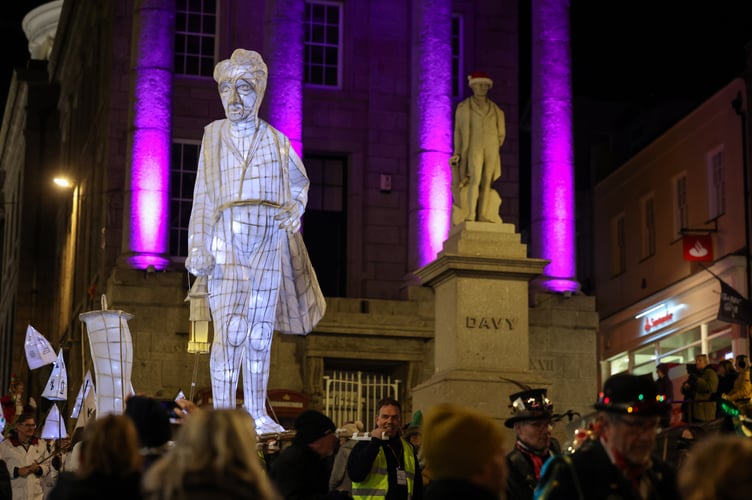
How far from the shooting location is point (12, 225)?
65.1 meters

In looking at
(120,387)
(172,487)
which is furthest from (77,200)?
(172,487)

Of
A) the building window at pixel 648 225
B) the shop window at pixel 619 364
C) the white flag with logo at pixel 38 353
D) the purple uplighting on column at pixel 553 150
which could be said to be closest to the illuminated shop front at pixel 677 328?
the shop window at pixel 619 364

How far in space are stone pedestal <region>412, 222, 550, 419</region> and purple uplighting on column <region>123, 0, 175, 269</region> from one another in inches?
572

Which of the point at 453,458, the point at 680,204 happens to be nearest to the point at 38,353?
the point at 453,458

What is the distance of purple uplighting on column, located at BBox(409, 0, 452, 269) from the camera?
3503 cm

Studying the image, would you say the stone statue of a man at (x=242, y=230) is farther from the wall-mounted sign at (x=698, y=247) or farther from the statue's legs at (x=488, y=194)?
the wall-mounted sign at (x=698, y=247)

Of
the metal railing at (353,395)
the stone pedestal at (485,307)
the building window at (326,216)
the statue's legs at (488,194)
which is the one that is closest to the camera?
the stone pedestal at (485,307)

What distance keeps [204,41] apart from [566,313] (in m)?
11.2

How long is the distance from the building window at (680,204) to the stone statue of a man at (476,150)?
868 inches

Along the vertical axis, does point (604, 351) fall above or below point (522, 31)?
below

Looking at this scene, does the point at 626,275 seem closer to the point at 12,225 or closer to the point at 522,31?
the point at 522,31

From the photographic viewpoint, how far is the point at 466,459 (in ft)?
24.8

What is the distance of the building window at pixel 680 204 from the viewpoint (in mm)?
43031

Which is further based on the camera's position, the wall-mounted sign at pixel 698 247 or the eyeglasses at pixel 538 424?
the wall-mounted sign at pixel 698 247
